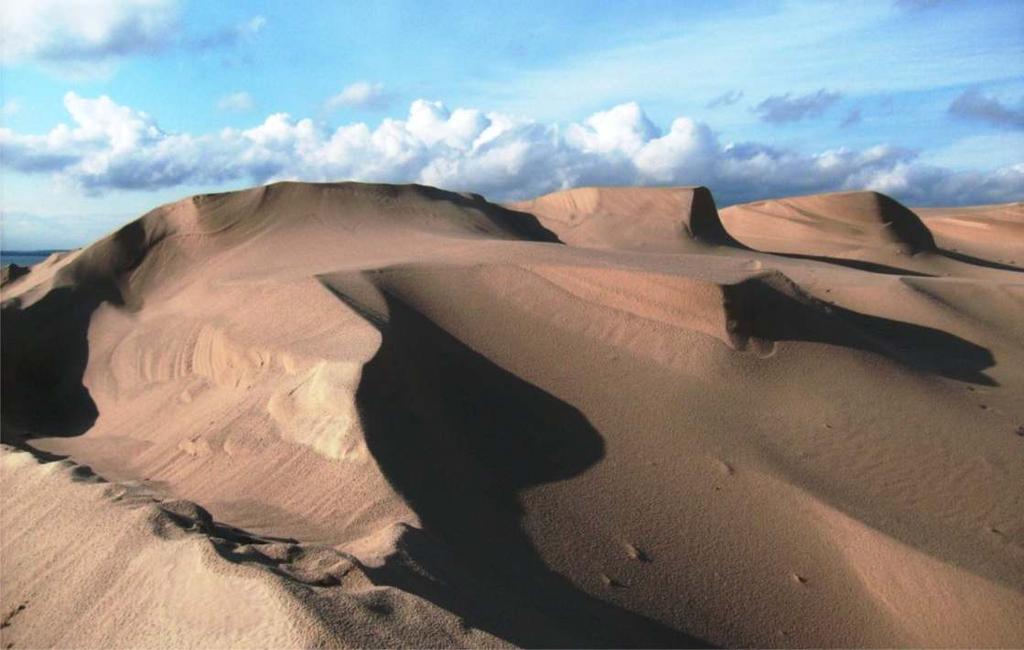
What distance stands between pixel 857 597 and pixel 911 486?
1088mm

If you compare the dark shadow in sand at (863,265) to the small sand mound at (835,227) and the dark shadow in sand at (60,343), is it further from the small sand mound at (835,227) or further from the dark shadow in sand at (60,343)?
the dark shadow in sand at (60,343)

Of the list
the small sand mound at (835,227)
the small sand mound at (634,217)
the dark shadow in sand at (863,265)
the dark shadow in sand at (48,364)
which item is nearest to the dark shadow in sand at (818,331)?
the dark shadow in sand at (48,364)

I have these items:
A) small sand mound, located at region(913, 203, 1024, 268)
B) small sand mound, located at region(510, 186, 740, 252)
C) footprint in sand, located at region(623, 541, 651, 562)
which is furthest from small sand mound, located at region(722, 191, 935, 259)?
footprint in sand, located at region(623, 541, 651, 562)

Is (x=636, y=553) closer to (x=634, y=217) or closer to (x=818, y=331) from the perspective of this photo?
(x=818, y=331)

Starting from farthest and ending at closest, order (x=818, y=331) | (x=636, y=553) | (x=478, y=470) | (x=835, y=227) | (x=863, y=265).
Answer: (x=835, y=227), (x=863, y=265), (x=818, y=331), (x=478, y=470), (x=636, y=553)

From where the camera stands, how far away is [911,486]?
4.30 m

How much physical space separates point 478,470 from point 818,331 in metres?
3.19

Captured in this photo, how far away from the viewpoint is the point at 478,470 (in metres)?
4.04

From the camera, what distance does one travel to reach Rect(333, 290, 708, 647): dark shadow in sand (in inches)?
111

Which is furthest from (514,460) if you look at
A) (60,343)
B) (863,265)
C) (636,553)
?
(863,265)

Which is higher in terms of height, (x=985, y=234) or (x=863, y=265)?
(x=863, y=265)

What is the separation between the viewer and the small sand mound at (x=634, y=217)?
13.0 meters

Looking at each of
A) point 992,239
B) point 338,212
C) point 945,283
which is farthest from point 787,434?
point 992,239

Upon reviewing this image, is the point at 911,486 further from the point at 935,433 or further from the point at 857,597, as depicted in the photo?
the point at 857,597
